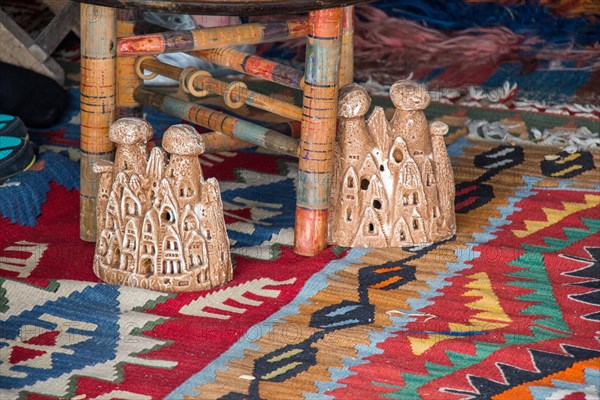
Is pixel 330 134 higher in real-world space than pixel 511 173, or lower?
higher

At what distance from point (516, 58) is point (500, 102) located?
0.39 metres

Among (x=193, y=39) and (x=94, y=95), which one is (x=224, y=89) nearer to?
(x=193, y=39)

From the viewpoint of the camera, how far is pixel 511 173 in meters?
2.41

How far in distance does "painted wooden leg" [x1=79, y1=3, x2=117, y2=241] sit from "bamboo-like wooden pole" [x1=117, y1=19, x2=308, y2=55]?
1.6 inches

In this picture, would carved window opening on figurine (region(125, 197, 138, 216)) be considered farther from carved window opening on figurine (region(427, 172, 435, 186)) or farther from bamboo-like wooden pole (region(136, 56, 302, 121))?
carved window opening on figurine (region(427, 172, 435, 186))

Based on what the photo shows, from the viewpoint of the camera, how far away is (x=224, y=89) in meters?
2.02

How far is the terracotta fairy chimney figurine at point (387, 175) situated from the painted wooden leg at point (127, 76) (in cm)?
45

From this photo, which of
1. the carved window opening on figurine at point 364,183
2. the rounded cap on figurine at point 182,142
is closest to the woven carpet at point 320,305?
the carved window opening on figurine at point 364,183

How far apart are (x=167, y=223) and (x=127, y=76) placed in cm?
53

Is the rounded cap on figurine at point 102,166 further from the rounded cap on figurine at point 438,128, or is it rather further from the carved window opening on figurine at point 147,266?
the rounded cap on figurine at point 438,128

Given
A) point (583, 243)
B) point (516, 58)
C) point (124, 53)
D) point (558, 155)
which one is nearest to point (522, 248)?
point (583, 243)

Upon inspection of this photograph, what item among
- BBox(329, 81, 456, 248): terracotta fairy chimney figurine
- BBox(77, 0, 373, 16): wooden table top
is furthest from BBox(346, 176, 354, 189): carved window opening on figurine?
BBox(77, 0, 373, 16): wooden table top

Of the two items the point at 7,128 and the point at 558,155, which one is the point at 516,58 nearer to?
the point at 558,155

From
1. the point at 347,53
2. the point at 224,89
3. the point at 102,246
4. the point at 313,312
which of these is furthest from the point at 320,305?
the point at 347,53
